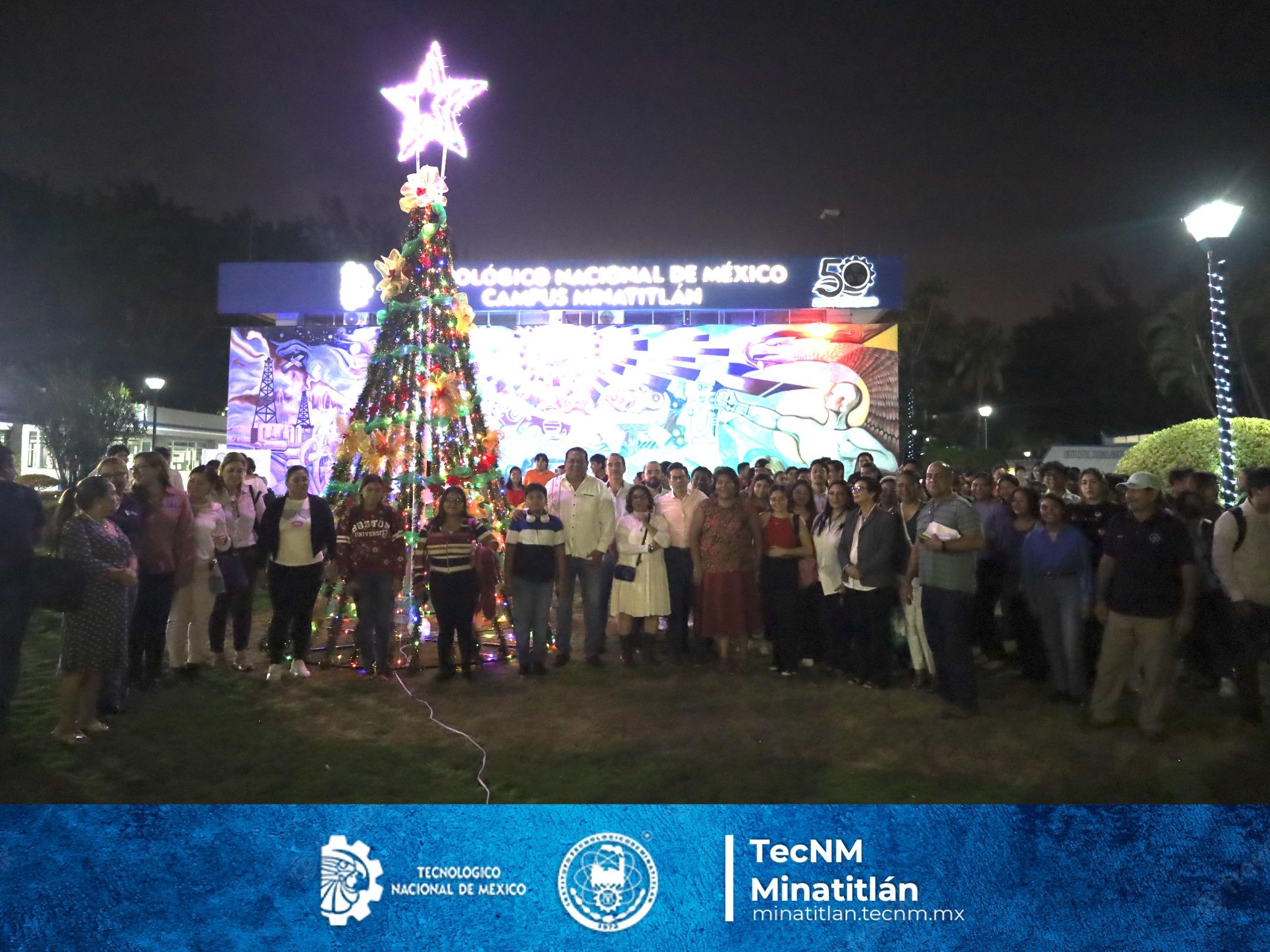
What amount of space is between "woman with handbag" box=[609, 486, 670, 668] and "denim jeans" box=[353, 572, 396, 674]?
1.89 meters

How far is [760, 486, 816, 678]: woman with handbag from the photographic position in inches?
248

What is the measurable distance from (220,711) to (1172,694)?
667cm

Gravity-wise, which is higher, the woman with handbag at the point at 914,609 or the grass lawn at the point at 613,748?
the woman with handbag at the point at 914,609

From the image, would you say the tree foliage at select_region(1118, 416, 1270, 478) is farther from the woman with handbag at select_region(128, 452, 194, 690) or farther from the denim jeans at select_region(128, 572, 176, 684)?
the denim jeans at select_region(128, 572, 176, 684)

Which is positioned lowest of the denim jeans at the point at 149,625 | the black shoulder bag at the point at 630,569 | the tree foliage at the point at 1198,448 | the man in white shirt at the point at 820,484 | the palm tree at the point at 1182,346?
the denim jeans at the point at 149,625

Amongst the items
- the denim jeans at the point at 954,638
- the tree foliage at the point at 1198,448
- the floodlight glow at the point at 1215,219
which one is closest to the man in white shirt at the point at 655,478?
the denim jeans at the point at 954,638

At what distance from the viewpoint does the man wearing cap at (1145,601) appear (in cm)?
462

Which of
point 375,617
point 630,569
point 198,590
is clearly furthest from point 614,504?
point 198,590

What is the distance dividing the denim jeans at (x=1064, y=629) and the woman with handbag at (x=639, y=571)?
291 centimetres

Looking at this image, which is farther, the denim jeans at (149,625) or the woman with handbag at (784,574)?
the woman with handbag at (784,574)

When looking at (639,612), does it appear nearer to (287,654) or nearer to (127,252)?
(287,654)

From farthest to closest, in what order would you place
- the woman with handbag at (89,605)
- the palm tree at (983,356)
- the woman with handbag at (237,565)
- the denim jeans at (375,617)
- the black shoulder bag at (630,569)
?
the palm tree at (983,356) < the black shoulder bag at (630,569) < the woman with handbag at (237,565) < the denim jeans at (375,617) < the woman with handbag at (89,605)

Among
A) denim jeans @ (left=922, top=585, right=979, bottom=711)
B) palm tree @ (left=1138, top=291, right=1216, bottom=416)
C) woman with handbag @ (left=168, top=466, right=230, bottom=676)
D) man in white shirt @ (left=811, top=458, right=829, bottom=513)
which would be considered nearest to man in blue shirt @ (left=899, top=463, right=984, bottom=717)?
denim jeans @ (left=922, top=585, right=979, bottom=711)

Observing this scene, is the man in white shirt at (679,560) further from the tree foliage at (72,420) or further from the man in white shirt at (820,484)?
the tree foliage at (72,420)
